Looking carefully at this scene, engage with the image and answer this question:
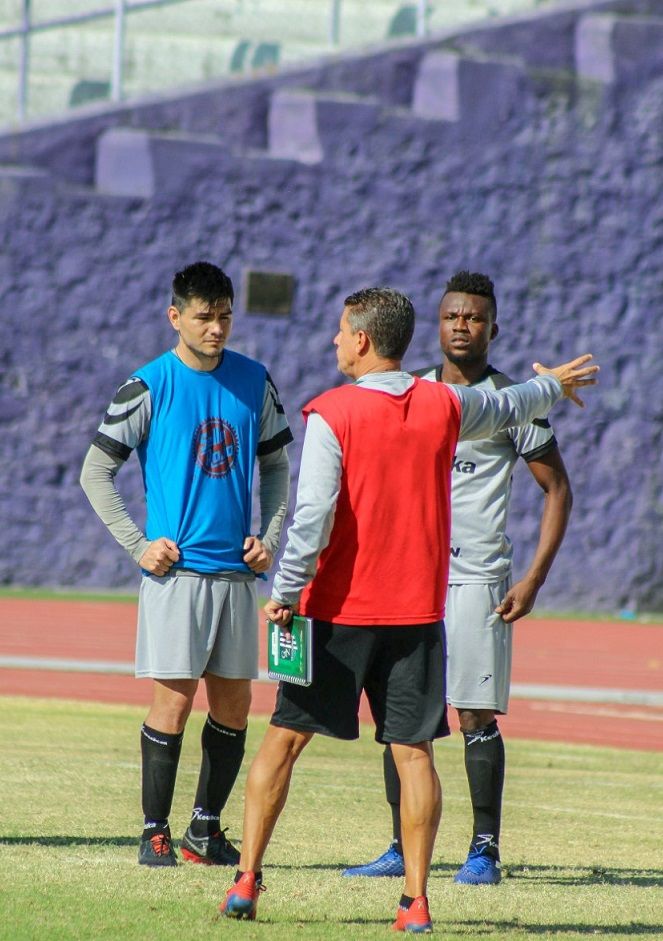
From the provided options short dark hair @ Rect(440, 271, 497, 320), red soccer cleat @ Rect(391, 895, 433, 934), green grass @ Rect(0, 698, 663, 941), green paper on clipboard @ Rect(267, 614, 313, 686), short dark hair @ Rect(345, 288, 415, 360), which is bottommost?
green grass @ Rect(0, 698, 663, 941)

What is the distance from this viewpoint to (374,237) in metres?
18.6

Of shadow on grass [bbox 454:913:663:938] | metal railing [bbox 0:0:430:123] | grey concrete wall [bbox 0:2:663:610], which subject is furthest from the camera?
grey concrete wall [bbox 0:2:663:610]

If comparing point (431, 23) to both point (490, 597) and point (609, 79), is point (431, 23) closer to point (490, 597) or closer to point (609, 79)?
point (609, 79)

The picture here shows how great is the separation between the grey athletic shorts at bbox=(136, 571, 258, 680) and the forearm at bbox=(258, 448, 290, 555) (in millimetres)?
344

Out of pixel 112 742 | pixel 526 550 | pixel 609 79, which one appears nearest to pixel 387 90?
pixel 609 79

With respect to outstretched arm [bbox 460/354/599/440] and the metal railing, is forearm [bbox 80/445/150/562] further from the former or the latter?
the metal railing

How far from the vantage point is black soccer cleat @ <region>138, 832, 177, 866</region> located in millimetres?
6098

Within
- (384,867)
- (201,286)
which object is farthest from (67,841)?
(201,286)

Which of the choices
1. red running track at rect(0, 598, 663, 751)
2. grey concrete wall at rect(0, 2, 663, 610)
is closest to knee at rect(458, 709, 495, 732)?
red running track at rect(0, 598, 663, 751)

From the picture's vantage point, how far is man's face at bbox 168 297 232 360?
628 centimetres

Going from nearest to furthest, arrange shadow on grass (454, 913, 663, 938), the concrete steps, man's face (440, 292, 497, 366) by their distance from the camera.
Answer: shadow on grass (454, 913, 663, 938)
man's face (440, 292, 497, 366)
the concrete steps

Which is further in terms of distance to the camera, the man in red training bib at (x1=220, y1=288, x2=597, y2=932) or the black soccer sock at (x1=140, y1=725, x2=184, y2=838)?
the black soccer sock at (x1=140, y1=725, x2=184, y2=838)

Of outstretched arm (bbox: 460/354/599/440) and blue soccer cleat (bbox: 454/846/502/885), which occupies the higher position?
outstretched arm (bbox: 460/354/599/440)

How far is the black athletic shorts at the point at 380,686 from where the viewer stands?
5309 millimetres
